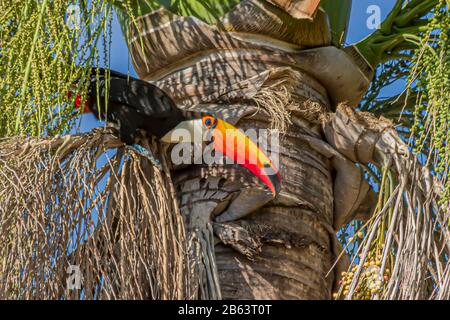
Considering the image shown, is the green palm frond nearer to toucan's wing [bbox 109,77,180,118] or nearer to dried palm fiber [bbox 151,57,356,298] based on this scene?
dried palm fiber [bbox 151,57,356,298]

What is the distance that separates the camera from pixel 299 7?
2.86 m

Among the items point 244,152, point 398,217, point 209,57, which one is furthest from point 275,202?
point 209,57

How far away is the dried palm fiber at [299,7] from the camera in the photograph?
2.84m

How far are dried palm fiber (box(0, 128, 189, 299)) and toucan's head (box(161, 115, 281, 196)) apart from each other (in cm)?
16

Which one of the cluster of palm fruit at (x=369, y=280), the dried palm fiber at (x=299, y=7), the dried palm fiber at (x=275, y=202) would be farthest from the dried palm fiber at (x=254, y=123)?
the cluster of palm fruit at (x=369, y=280)

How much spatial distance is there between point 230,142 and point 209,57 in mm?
335

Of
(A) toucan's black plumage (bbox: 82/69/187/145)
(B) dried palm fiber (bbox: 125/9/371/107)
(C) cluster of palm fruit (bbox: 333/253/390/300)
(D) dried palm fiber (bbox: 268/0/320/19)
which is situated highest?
(D) dried palm fiber (bbox: 268/0/320/19)

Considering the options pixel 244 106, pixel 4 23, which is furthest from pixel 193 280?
pixel 4 23

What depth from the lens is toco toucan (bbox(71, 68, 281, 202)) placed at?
268 centimetres

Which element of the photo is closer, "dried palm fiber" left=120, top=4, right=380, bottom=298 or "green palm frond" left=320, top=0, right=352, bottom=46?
A: "dried palm fiber" left=120, top=4, right=380, bottom=298

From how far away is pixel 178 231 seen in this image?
2516 mm

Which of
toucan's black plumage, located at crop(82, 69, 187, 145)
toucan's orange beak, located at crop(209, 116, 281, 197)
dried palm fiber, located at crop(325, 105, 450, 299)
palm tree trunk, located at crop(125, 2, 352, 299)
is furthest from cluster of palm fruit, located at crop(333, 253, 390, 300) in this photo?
toucan's black plumage, located at crop(82, 69, 187, 145)

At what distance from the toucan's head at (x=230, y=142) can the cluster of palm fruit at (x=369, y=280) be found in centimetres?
35

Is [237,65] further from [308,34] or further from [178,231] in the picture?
[178,231]
